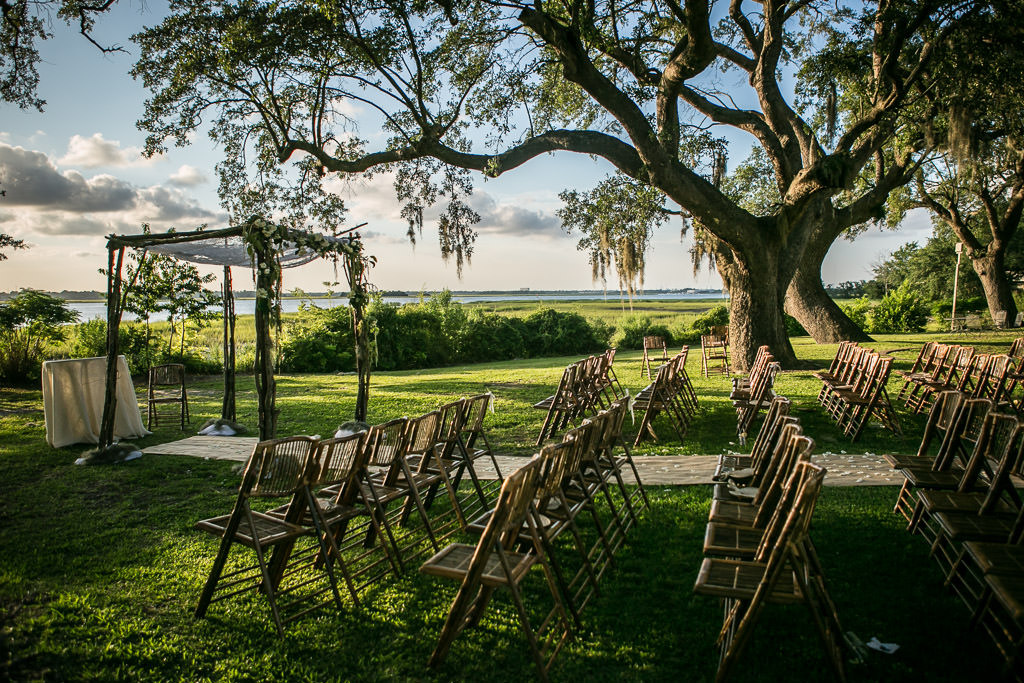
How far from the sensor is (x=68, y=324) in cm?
1487

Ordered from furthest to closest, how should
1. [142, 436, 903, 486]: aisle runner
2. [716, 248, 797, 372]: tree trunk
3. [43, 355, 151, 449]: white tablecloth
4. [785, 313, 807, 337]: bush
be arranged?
[785, 313, 807, 337]: bush → [716, 248, 797, 372]: tree trunk → [43, 355, 151, 449]: white tablecloth → [142, 436, 903, 486]: aisle runner

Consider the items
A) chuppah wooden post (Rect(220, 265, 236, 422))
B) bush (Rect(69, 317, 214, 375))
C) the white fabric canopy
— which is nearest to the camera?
the white fabric canopy

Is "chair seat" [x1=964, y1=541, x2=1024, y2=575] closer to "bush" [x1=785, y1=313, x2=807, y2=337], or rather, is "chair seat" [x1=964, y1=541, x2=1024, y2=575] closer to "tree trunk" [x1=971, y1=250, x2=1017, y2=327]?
"bush" [x1=785, y1=313, x2=807, y2=337]

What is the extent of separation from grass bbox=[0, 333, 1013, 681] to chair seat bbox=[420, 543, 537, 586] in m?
0.41

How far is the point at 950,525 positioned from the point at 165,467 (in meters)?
7.15

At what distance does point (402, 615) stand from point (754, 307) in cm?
1114

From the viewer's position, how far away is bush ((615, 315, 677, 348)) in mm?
22875

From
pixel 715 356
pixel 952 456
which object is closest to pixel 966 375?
pixel 952 456

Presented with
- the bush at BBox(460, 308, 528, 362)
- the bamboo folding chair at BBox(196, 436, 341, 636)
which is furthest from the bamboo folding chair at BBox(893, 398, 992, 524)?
the bush at BBox(460, 308, 528, 362)

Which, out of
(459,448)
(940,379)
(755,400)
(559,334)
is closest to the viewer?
(459,448)

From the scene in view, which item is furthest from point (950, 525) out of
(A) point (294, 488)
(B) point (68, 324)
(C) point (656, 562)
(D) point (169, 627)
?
(B) point (68, 324)

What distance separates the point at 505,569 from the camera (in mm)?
2654

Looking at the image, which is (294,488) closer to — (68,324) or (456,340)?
Answer: (68,324)

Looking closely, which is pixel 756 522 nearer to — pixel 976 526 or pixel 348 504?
pixel 976 526
